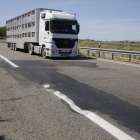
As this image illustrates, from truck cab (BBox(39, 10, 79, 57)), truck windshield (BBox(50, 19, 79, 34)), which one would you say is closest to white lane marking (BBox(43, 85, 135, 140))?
truck cab (BBox(39, 10, 79, 57))

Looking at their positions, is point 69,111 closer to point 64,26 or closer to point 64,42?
point 64,42

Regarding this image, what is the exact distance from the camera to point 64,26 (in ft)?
48.5

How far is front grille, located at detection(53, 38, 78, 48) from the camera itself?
14.7 meters

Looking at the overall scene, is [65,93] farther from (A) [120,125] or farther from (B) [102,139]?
(B) [102,139]

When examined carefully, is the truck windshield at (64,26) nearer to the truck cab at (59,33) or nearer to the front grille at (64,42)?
the truck cab at (59,33)

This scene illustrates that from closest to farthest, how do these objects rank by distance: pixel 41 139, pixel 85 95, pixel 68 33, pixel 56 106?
pixel 41 139 < pixel 56 106 < pixel 85 95 < pixel 68 33

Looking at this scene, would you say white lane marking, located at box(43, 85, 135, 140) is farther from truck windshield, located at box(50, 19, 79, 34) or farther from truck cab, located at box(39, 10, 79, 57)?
truck windshield, located at box(50, 19, 79, 34)

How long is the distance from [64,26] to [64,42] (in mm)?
1156

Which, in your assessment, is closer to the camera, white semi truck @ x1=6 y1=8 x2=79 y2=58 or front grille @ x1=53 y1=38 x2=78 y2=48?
white semi truck @ x1=6 y1=8 x2=79 y2=58

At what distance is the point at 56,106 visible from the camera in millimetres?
4453

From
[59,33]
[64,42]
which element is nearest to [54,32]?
[59,33]

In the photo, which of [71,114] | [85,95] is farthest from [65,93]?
[71,114]

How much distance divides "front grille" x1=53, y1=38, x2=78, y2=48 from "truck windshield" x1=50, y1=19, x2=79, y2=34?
0.58 meters

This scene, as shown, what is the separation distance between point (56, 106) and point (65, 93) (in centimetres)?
111
